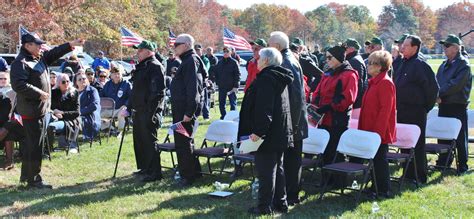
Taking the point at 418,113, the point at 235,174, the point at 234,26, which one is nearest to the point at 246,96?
the point at 235,174

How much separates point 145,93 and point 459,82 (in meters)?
4.19

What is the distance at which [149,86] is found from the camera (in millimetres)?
6777

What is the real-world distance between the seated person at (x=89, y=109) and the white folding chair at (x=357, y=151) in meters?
5.02

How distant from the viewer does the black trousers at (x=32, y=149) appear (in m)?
6.50

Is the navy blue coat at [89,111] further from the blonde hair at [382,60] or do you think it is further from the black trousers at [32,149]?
the blonde hair at [382,60]

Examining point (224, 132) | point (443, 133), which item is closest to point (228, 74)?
point (224, 132)

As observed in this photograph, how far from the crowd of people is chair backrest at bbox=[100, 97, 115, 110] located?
5.32 ft

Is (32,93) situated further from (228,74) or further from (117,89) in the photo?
(228,74)

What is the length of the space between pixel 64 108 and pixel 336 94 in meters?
4.86

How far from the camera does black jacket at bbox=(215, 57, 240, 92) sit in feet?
41.8

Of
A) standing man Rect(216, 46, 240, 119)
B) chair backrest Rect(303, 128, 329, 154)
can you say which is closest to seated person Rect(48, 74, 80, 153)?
chair backrest Rect(303, 128, 329, 154)

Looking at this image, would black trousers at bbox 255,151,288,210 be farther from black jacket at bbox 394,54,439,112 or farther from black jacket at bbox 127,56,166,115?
black jacket at bbox 394,54,439,112

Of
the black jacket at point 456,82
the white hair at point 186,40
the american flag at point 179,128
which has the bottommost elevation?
the american flag at point 179,128

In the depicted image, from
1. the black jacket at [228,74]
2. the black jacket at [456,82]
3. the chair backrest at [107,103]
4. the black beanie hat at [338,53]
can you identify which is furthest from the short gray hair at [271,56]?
the black jacket at [228,74]
